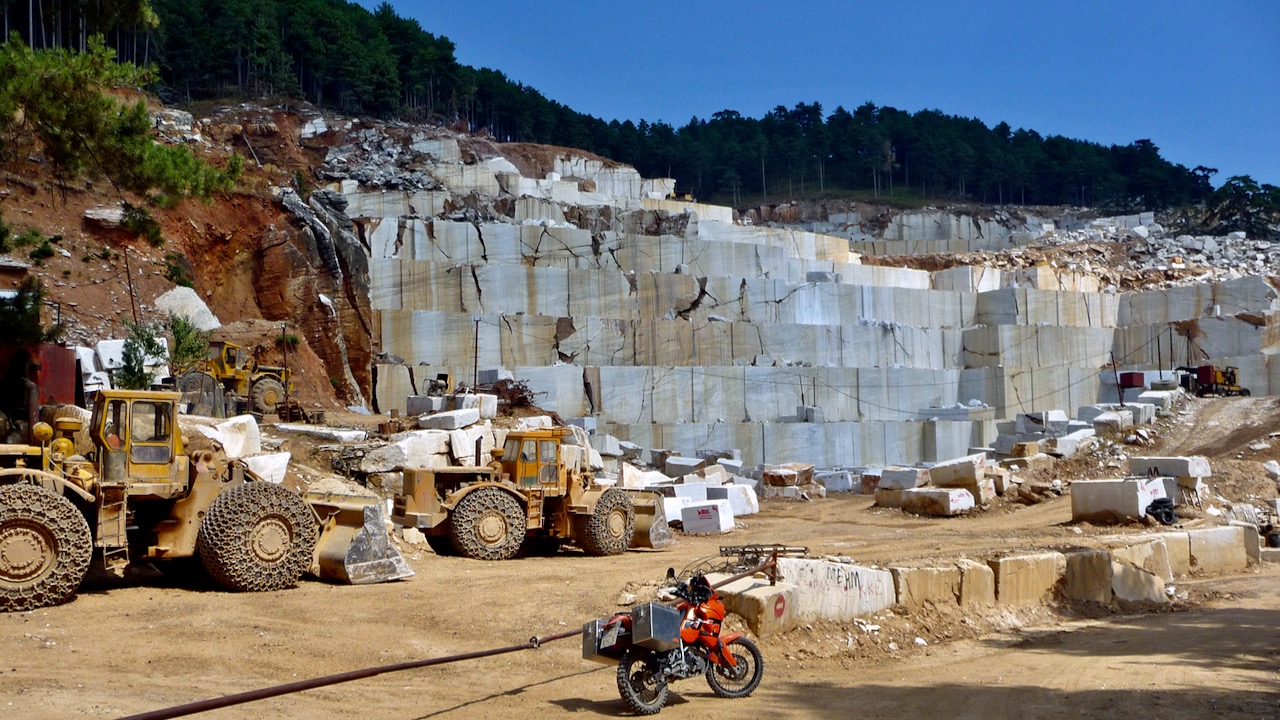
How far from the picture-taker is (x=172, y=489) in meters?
10.0

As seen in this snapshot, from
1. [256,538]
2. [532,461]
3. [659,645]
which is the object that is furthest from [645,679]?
[532,461]

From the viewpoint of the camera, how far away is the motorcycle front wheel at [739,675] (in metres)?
6.97

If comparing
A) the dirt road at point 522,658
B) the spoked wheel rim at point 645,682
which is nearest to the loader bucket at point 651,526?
the dirt road at point 522,658

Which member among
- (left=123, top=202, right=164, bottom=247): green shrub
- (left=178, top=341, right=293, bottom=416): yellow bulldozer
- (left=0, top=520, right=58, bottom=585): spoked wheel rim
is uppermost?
(left=123, top=202, right=164, bottom=247): green shrub

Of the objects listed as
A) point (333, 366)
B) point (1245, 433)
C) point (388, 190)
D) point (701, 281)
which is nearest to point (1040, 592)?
point (1245, 433)

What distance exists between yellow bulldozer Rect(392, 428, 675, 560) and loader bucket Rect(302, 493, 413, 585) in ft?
5.78

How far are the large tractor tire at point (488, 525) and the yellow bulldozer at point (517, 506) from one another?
0.04 feet

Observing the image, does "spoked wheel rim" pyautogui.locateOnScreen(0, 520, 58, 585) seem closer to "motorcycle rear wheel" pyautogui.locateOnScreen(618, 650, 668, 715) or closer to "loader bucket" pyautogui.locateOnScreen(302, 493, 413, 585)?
"loader bucket" pyautogui.locateOnScreen(302, 493, 413, 585)

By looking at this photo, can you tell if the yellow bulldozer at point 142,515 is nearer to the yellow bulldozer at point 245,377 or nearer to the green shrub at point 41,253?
the yellow bulldozer at point 245,377

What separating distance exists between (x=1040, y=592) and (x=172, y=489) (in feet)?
30.6

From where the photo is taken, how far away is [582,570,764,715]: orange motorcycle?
6.46m

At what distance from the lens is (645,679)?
259 inches

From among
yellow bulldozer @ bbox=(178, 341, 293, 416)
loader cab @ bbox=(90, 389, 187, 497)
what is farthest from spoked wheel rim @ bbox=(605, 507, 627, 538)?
yellow bulldozer @ bbox=(178, 341, 293, 416)

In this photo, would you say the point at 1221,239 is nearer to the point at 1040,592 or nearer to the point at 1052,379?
the point at 1052,379
